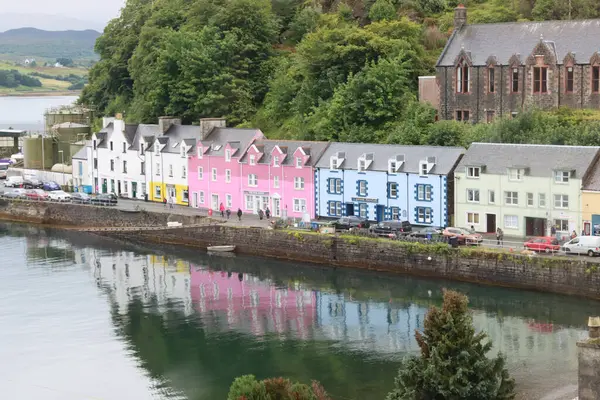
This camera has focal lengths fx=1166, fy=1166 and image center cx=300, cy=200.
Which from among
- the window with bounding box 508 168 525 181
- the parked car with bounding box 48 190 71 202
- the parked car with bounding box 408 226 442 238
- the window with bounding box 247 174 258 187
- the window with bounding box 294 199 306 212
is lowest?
the parked car with bounding box 408 226 442 238

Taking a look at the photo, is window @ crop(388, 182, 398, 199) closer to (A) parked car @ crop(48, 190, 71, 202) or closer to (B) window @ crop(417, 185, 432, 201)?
(B) window @ crop(417, 185, 432, 201)

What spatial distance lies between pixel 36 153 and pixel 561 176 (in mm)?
52934

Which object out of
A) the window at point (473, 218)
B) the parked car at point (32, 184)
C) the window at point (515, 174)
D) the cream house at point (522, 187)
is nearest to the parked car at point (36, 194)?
the parked car at point (32, 184)

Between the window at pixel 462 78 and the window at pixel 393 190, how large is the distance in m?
12.2

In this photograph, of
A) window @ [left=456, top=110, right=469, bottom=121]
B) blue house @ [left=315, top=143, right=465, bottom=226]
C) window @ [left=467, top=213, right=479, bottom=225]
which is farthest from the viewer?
window @ [left=456, top=110, right=469, bottom=121]

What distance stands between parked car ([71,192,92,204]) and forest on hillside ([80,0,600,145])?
10642mm

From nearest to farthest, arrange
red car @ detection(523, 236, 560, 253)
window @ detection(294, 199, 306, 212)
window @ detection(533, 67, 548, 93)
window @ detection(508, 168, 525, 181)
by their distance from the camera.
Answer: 1. red car @ detection(523, 236, 560, 253)
2. window @ detection(508, 168, 525, 181)
3. window @ detection(294, 199, 306, 212)
4. window @ detection(533, 67, 548, 93)

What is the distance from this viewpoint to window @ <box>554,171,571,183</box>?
5938cm

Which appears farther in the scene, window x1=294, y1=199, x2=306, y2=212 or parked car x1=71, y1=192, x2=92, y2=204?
parked car x1=71, y1=192, x2=92, y2=204

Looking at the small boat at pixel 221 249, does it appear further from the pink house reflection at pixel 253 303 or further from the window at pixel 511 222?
the window at pixel 511 222

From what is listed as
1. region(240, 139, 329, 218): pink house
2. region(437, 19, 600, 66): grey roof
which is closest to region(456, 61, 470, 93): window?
region(437, 19, 600, 66): grey roof

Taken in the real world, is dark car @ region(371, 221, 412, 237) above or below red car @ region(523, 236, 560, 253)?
above

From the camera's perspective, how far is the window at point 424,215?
64938 millimetres

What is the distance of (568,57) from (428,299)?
22.6 meters
